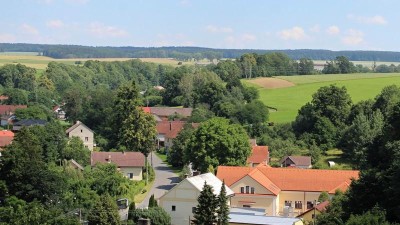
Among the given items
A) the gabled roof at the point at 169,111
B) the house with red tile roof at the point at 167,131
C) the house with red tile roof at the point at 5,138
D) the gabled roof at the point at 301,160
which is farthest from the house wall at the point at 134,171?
the gabled roof at the point at 169,111

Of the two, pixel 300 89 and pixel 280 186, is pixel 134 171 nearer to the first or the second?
pixel 280 186

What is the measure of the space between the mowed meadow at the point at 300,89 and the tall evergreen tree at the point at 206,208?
155 ft

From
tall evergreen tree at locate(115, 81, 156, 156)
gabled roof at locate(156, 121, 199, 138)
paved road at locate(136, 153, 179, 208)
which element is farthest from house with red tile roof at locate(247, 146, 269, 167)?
gabled roof at locate(156, 121, 199, 138)

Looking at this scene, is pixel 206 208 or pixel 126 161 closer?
pixel 206 208

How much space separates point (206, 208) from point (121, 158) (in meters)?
24.5

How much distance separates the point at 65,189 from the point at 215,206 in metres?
13.0

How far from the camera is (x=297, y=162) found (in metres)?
61.0

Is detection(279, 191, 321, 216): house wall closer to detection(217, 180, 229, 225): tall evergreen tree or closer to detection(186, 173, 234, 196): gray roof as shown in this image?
detection(186, 173, 234, 196): gray roof

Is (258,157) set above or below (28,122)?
above

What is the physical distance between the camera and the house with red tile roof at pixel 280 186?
153ft

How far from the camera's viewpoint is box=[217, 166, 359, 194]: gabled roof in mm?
47219

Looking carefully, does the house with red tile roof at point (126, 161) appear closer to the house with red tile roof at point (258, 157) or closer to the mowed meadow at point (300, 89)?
the house with red tile roof at point (258, 157)

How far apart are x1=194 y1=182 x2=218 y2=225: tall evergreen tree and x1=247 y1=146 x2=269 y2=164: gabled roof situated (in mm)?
22863

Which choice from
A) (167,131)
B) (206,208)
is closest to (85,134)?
(167,131)
